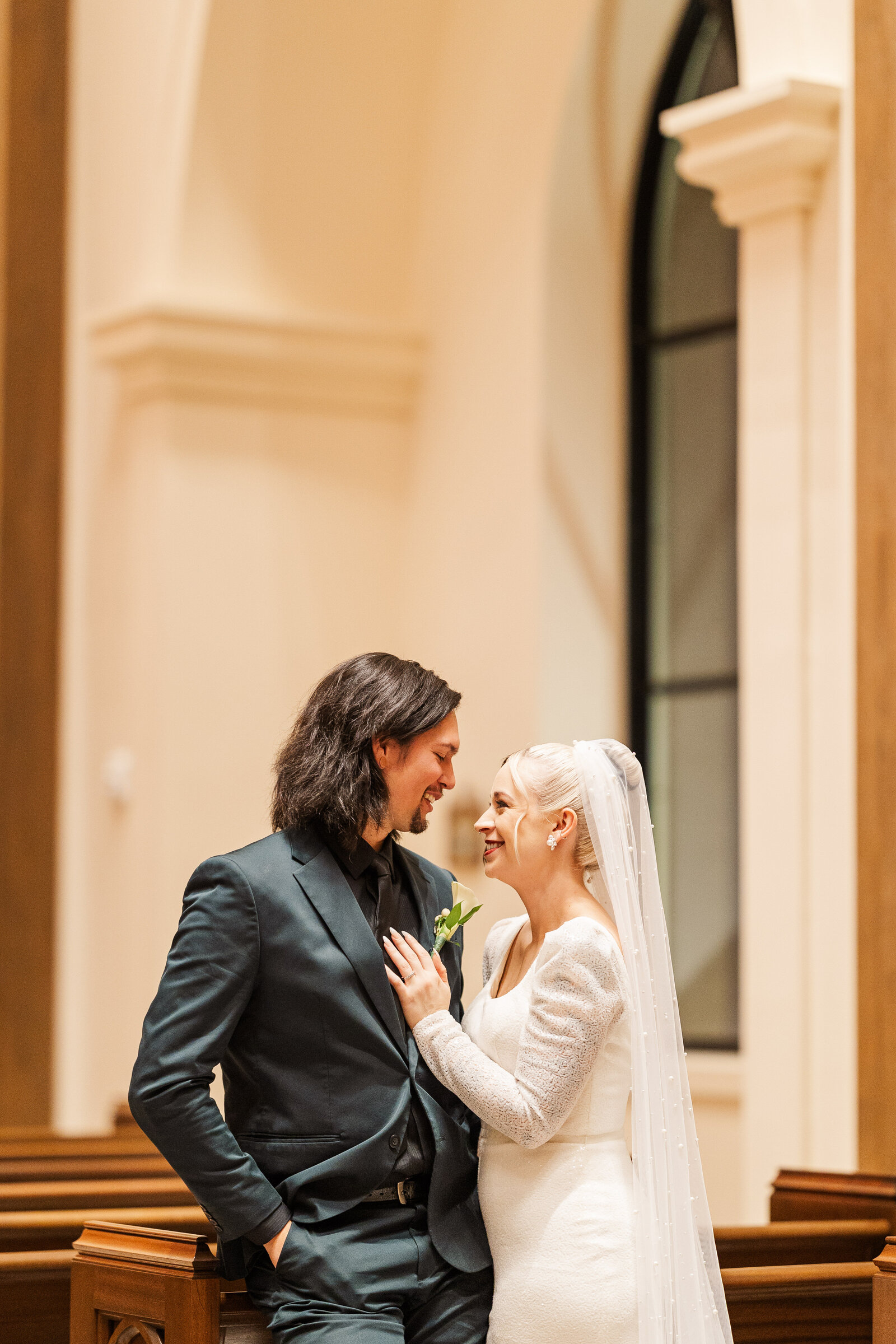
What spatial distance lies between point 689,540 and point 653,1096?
5085 millimetres

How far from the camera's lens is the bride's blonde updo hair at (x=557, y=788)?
3414 mm

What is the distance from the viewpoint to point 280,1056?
126 inches

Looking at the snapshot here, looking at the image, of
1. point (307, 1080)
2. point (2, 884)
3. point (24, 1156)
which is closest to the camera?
point (307, 1080)

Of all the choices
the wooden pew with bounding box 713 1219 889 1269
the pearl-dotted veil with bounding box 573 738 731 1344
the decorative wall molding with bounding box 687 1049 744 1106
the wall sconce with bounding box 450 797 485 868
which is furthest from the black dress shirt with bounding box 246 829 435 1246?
the wall sconce with bounding box 450 797 485 868

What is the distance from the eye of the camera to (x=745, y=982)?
19.4ft

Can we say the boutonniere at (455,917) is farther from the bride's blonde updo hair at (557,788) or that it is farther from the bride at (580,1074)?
the bride's blonde updo hair at (557,788)

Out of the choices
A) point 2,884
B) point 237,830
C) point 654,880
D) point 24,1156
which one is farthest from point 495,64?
point 654,880

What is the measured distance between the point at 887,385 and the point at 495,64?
364 centimetres

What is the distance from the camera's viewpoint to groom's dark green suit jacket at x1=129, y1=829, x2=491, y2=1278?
3.08m

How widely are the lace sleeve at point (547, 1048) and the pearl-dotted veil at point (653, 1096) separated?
0.24 ft

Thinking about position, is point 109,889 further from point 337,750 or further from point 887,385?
point 337,750

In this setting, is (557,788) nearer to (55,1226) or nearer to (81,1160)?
(55,1226)

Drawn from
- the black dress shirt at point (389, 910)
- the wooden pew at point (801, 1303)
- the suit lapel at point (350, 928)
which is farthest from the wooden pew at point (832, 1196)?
the suit lapel at point (350, 928)

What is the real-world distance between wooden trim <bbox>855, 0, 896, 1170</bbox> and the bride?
1.82 m
